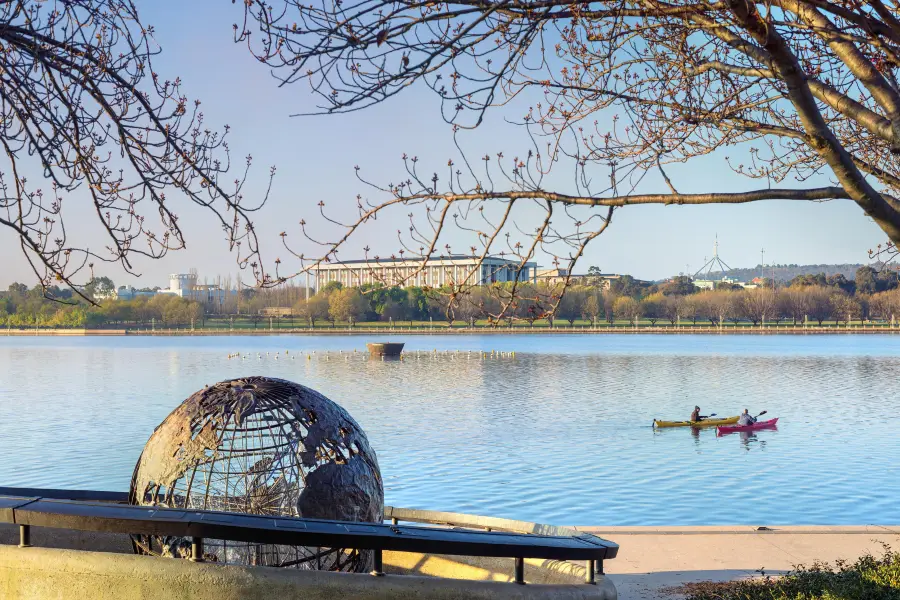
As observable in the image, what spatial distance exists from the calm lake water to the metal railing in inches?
Answer: 478

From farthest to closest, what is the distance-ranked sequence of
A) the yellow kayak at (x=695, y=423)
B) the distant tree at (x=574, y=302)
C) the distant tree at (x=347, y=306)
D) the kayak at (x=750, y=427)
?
the distant tree at (x=347, y=306)
the distant tree at (x=574, y=302)
the yellow kayak at (x=695, y=423)
the kayak at (x=750, y=427)

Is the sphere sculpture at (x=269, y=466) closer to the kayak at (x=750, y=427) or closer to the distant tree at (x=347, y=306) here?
the kayak at (x=750, y=427)

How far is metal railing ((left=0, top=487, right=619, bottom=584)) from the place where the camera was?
177 inches

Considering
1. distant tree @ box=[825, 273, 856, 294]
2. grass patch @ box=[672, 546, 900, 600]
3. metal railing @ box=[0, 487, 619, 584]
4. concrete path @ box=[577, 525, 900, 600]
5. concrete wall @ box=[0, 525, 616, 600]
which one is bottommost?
concrete path @ box=[577, 525, 900, 600]

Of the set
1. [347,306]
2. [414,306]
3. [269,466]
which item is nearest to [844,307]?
[414,306]

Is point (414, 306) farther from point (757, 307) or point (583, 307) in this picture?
point (757, 307)

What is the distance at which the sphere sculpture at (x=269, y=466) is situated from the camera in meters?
5.85

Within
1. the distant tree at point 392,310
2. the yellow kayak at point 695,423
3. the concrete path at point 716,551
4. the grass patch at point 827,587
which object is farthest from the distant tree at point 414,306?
the grass patch at point 827,587

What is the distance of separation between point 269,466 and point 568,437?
22768 millimetres

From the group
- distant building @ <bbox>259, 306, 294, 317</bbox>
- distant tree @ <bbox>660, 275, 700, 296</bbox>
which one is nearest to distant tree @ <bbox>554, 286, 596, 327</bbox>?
distant tree @ <bbox>660, 275, 700, 296</bbox>

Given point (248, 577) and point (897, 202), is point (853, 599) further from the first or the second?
point (248, 577)

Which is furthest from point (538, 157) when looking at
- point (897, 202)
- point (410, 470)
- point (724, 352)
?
point (724, 352)

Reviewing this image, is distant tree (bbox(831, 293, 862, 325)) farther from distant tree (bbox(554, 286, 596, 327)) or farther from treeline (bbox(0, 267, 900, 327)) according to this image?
distant tree (bbox(554, 286, 596, 327))

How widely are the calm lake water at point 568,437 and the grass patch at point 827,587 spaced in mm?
9714
